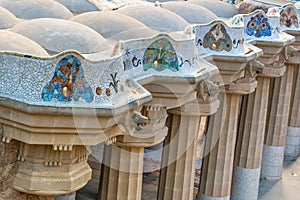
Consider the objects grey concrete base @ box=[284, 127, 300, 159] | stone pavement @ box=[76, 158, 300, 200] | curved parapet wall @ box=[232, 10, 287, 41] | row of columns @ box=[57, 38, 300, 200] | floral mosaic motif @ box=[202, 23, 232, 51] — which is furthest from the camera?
grey concrete base @ box=[284, 127, 300, 159]

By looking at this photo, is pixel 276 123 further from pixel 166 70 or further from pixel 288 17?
pixel 166 70

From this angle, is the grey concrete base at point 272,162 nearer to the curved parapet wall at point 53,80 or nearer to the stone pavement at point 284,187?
the stone pavement at point 284,187

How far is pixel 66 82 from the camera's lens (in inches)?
386

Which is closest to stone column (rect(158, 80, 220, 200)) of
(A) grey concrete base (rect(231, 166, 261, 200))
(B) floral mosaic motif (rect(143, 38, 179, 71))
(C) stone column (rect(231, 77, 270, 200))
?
(B) floral mosaic motif (rect(143, 38, 179, 71))

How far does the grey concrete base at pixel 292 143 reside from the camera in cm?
2595

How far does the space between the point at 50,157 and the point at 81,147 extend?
51 cm

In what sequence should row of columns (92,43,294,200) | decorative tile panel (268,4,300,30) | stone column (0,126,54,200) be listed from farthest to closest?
decorative tile panel (268,4,300,30), row of columns (92,43,294,200), stone column (0,126,54,200)

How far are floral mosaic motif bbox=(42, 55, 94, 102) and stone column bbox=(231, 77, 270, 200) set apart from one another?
11.2 m

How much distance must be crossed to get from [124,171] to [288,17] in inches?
405

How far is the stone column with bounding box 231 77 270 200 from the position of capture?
20.3 metres

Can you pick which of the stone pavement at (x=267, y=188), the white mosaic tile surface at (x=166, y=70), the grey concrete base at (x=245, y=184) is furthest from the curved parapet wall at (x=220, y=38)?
the stone pavement at (x=267, y=188)

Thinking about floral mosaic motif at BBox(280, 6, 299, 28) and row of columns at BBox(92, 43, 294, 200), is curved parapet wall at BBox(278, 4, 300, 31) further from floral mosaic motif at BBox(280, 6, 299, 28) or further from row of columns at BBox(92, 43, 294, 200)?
row of columns at BBox(92, 43, 294, 200)

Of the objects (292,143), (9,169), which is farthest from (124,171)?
(292,143)

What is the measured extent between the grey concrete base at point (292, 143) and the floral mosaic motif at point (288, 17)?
17.9ft
